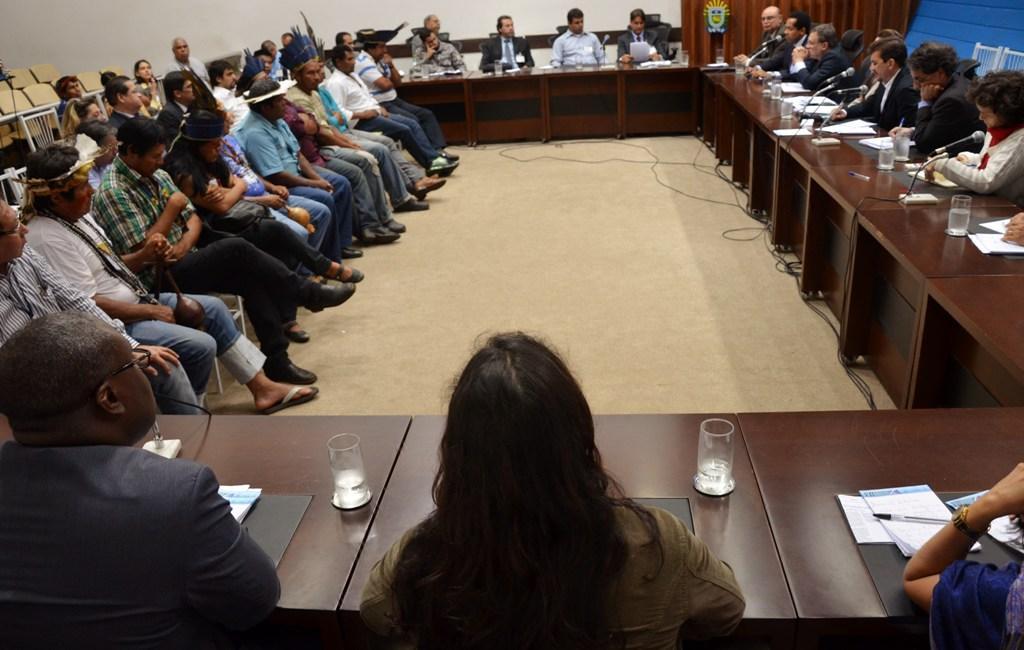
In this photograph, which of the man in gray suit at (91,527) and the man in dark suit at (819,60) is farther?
the man in dark suit at (819,60)

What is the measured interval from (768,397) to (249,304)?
1.97 m

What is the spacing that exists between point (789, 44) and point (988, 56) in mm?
1390

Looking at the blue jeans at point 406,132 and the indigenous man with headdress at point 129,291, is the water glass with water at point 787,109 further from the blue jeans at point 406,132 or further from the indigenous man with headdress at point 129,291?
the indigenous man with headdress at point 129,291

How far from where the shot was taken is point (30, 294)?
7.20 ft

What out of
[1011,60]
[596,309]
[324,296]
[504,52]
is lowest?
[596,309]

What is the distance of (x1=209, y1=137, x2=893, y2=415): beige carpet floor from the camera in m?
3.01

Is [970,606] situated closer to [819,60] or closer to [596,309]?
[596,309]

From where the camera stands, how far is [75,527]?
3.50 feet

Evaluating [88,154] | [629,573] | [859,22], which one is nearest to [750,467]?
[629,573]

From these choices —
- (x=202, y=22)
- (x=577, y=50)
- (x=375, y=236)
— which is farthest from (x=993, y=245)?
(x=202, y=22)

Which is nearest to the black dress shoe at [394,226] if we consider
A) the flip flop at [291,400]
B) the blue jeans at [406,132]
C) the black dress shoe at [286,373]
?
the blue jeans at [406,132]

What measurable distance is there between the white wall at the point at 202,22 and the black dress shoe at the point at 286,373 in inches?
277

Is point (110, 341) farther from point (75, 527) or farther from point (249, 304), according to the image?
point (249, 304)

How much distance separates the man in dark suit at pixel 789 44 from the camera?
20.6 ft
